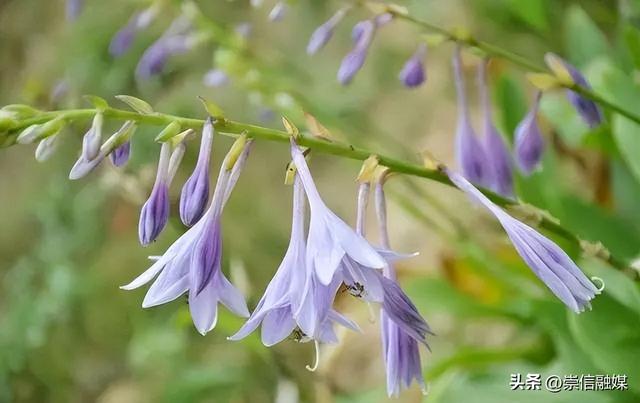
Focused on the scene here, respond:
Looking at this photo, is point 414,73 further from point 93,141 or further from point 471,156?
point 93,141

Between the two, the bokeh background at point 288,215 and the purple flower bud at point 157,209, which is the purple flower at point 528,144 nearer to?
the bokeh background at point 288,215

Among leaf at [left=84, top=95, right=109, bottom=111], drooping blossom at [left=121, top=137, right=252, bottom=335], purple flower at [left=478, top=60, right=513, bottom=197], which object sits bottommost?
purple flower at [left=478, top=60, right=513, bottom=197]

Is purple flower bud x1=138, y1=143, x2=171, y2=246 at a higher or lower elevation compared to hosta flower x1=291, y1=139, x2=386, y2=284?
lower

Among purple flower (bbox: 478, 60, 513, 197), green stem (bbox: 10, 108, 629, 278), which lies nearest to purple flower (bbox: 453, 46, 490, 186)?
purple flower (bbox: 478, 60, 513, 197)

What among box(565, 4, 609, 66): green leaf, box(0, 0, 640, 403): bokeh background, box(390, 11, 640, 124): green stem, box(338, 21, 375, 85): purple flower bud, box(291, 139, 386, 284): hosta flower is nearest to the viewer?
box(291, 139, 386, 284): hosta flower

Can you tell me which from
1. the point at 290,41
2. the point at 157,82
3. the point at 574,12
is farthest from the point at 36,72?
the point at 574,12

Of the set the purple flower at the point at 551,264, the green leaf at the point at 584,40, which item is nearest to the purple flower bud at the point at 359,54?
the purple flower at the point at 551,264

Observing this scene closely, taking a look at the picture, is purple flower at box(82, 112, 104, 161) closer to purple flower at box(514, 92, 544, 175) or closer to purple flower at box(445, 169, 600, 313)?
purple flower at box(445, 169, 600, 313)

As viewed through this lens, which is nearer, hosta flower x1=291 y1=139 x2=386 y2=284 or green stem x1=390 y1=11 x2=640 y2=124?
hosta flower x1=291 y1=139 x2=386 y2=284
